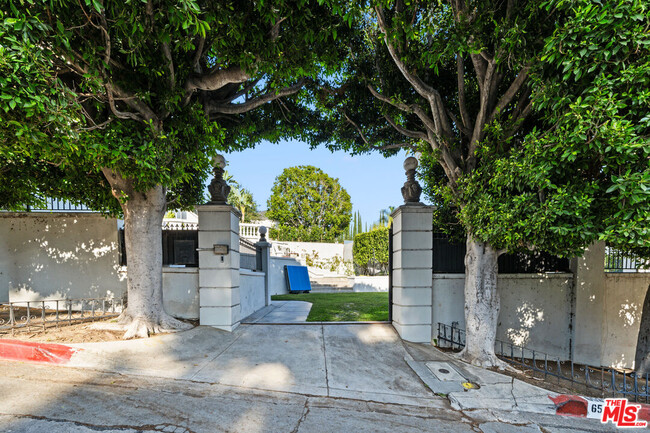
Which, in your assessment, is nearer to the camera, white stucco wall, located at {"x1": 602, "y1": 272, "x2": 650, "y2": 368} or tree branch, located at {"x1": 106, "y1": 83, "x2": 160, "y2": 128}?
tree branch, located at {"x1": 106, "y1": 83, "x2": 160, "y2": 128}

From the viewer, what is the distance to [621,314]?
25.1 ft

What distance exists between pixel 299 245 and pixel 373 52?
18.5m

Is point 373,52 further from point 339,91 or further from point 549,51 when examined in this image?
point 549,51

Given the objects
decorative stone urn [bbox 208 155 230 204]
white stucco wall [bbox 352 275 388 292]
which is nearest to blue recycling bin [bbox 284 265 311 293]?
white stucco wall [bbox 352 275 388 292]

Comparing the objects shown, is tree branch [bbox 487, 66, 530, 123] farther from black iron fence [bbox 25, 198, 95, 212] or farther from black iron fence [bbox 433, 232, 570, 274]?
black iron fence [bbox 25, 198, 95, 212]

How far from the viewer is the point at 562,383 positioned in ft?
18.7

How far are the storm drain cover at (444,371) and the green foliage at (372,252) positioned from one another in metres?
18.7

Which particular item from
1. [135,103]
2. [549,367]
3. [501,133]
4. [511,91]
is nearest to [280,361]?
[135,103]

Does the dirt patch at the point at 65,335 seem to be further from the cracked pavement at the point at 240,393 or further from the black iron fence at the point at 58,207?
the black iron fence at the point at 58,207

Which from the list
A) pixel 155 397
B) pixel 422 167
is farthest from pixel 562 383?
pixel 155 397

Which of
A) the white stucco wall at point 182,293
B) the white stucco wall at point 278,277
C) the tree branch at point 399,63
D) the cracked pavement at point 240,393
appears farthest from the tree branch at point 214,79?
the white stucco wall at point 278,277

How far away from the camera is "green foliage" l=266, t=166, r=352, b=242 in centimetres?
3025

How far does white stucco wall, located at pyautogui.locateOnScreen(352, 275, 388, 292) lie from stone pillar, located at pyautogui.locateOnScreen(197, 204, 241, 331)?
43.0ft

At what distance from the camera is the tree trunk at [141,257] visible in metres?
6.38
